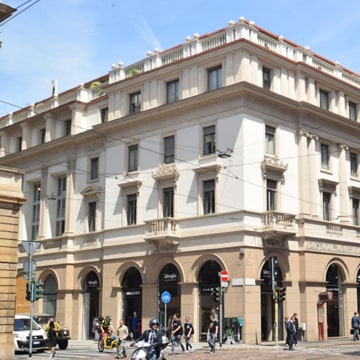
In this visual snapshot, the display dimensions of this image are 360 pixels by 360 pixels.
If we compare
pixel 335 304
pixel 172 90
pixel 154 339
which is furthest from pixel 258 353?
pixel 172 90

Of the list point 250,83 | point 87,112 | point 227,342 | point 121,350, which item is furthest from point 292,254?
point 87,112

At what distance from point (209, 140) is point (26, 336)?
14.7 m

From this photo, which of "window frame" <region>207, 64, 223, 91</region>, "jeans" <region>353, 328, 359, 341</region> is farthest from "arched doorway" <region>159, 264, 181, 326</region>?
"window frame" <region>207, 64, 223, 91</region>

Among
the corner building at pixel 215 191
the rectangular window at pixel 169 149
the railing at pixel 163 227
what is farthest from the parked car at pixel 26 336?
the rectangular window at pixel 169 149

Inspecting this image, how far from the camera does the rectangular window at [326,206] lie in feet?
131

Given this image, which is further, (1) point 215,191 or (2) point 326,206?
(2) point 326,206

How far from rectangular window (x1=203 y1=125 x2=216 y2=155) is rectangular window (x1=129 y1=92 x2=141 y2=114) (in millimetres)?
6145

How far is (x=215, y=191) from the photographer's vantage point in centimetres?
3622

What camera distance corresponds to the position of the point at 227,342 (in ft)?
111

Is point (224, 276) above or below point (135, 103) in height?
below

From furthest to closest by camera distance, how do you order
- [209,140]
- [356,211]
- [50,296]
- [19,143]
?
1. [19,143]
2. [50,296]
3. [356,211]
4. [209,140]

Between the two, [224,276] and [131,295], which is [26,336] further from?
[224,276]

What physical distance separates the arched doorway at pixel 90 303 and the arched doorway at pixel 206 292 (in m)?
9.03

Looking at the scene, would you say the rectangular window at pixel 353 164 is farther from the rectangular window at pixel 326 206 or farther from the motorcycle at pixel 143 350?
the motorcycle at pixel 143 350
